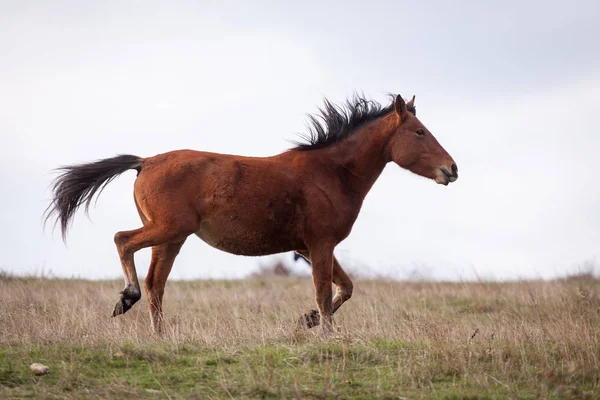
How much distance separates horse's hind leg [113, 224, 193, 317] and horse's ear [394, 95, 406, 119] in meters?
3.16

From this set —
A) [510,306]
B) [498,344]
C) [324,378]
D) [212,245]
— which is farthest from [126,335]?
[510,306]

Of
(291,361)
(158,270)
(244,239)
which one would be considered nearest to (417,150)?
(244,239)

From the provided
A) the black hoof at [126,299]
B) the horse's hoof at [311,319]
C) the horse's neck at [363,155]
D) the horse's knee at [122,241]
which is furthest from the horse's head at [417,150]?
the black hoof at [126,299]

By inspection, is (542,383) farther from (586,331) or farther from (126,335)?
(126,335)

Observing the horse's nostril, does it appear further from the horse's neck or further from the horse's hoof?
the horse's hoof

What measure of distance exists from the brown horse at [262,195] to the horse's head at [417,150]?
0.04ft

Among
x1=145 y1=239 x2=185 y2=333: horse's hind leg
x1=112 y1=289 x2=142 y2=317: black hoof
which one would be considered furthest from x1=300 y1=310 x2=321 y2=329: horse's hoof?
x1=112 y1=289 x2=142 y2=317: black hoof

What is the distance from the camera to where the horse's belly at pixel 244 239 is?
8.71 metres

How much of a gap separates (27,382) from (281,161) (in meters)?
4.29

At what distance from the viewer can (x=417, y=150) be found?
9555 millimetres

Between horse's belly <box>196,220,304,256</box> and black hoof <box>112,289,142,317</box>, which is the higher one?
horse's belly <box>196,220,304,256</box>

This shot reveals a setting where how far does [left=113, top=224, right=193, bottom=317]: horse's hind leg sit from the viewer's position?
27.2ft

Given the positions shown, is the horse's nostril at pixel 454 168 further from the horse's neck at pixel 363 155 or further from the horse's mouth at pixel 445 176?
the horse's neck at pixel 363 155

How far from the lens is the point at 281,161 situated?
930 centimetres
